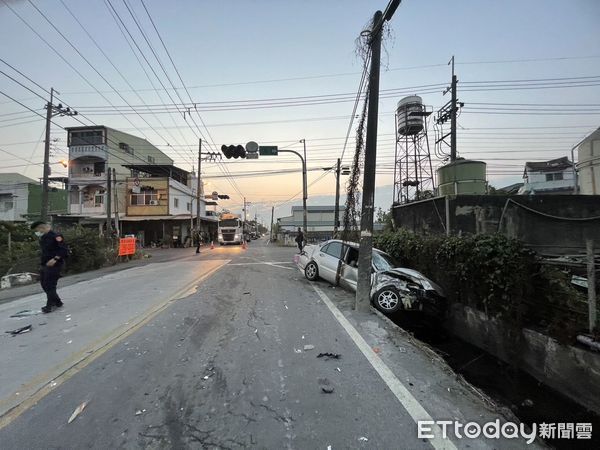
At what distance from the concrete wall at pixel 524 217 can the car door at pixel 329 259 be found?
3.62 meters

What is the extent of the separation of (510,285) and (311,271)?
6511 millimetres

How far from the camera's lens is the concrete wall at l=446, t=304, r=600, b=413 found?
4582mm

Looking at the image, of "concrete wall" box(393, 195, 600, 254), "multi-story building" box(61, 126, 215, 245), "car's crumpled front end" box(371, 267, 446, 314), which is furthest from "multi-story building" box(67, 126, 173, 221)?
"car's crumpled front end" box(371, 267, 446, 314)

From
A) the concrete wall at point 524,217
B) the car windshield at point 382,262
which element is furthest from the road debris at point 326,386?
the concrete wall at point 524,217

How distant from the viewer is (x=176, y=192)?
142 ft

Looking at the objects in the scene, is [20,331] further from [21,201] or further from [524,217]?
[21,201]

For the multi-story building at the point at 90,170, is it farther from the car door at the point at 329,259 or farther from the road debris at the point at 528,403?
the road debris at the point at 528,403

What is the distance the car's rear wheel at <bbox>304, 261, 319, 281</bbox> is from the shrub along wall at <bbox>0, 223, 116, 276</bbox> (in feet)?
33.4

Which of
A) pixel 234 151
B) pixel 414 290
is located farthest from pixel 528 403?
pixel 234 151

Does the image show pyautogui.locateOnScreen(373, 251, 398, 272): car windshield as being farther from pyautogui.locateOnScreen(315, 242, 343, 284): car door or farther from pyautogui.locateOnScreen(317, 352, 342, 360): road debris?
pyautogui.locateOnScreen(317, 352, 342, 360): road debris

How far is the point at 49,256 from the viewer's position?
7574 millimetres

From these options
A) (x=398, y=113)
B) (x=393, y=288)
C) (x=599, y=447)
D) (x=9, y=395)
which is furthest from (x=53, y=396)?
(x=398, y=113)

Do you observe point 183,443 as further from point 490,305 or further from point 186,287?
point 186,287

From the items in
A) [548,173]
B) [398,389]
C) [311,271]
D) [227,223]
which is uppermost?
[548,173]
